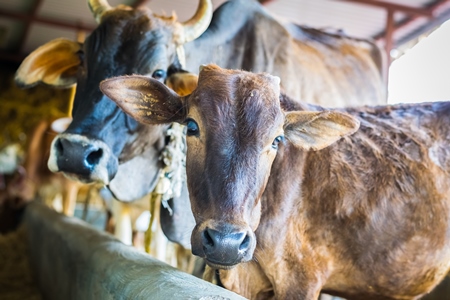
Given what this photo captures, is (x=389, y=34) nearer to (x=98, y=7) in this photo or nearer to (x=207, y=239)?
(x=98, y=7)

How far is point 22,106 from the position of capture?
596 inches

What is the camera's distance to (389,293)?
2742 mm

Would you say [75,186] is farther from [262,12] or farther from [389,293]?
[389,293]

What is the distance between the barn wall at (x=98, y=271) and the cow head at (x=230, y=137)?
21 centimetres

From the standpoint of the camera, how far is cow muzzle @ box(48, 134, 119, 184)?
10.2 ft

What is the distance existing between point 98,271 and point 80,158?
2.17 ft

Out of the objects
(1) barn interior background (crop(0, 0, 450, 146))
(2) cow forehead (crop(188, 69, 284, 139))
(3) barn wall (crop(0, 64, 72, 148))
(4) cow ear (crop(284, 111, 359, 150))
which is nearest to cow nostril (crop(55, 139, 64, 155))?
(2) cow forehead (crop(188, 69, 284, 139))

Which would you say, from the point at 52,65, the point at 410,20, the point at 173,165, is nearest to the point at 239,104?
the point at 173,165

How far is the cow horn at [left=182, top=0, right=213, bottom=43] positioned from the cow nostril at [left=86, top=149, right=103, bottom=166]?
1009 millimetres

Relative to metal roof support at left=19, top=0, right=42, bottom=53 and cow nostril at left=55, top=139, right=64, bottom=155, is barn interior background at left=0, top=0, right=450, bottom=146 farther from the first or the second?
cow nostril at left=55, top=139, right=64, bottom=155

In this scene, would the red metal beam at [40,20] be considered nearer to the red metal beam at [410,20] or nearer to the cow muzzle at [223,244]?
the red metal beam at [410,20]

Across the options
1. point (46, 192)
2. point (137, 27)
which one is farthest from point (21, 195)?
point (137, 27)

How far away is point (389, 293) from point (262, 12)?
2.60 meters

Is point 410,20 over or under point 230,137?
over
